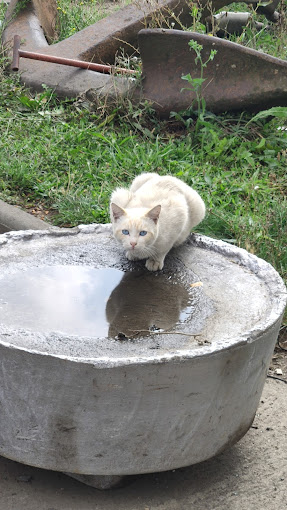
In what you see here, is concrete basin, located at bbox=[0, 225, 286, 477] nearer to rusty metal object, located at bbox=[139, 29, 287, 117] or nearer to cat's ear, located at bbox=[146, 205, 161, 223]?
cat's ear, located at bbox=[146, 205, 161, 223]

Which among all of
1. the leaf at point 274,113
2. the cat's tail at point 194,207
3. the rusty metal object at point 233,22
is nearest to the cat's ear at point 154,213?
the cat's tail at point 194,207

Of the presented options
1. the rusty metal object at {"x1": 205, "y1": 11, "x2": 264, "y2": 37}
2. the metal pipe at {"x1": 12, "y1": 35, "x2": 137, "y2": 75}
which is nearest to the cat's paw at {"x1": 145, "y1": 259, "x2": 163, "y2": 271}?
the metal pipe at {"x1": 12, "y1": 35, "x2": 137, "y2": 75}

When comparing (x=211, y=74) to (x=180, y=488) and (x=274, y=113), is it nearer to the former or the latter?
(x=274, y=113)

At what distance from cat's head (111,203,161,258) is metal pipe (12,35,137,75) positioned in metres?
3.38

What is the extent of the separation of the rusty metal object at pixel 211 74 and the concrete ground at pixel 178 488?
139 inches

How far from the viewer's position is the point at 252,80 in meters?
6.09

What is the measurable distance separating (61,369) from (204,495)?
93 cm

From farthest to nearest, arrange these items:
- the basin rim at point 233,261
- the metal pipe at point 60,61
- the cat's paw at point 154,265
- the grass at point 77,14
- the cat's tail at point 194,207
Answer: the grass at point 77,14 < the metal pipe at point 60,61 < the cat's tail at point 194,207 < the cat's paw at point 154,265 < the basin rim at point 233,261

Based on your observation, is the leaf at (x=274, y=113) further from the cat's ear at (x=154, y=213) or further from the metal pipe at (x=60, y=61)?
the cat's ear at (x=154, y=213)

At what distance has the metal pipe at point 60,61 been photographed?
6.61 m

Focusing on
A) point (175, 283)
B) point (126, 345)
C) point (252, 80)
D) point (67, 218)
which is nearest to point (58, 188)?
point (67, 218)

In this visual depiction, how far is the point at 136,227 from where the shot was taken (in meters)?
3.41

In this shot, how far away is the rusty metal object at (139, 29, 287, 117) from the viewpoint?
6020mm

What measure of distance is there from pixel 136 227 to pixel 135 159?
8.30 ft
